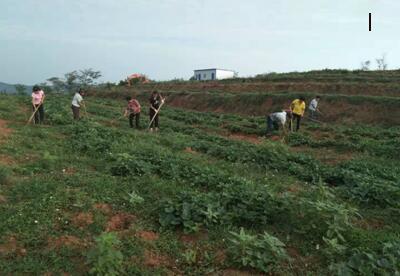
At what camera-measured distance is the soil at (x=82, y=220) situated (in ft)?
17.4

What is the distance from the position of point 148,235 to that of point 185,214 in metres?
0.60

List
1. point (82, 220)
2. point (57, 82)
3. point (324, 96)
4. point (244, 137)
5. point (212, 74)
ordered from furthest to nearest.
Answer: point (57, 82) < point (212, 74) < point (324, 96) < point (244, 137) < point (82, 220)

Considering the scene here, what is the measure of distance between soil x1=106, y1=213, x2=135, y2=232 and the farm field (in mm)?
22

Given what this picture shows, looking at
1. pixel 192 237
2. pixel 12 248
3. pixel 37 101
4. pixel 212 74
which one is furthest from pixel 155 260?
pixel 212 74

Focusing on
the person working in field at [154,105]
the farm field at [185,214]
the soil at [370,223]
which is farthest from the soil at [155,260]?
the person working in field at [154,105]

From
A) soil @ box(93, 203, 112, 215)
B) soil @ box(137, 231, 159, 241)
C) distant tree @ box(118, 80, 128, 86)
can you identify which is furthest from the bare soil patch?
distant tree @ box(118, 80, 128, 86)

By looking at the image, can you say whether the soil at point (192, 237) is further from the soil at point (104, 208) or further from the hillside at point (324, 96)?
the hillside at point (324, 96)

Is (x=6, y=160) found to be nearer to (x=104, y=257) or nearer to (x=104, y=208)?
(x=104, y=208)

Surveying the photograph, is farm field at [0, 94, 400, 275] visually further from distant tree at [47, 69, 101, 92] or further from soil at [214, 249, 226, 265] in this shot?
distant tree at [47, 69, 101, 92]

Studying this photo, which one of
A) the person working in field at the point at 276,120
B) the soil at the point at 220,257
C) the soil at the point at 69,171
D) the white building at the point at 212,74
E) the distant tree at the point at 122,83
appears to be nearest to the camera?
the soil at the point at 220,257

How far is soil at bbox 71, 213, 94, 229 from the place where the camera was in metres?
5.29

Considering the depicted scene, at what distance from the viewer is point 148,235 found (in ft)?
16.9

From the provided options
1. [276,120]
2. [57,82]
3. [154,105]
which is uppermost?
[57,82]

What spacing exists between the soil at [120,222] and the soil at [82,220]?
251 mm
